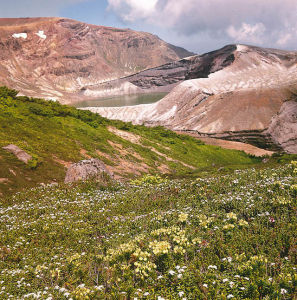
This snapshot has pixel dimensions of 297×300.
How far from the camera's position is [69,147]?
22125mm

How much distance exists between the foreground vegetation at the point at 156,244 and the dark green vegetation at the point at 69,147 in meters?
3.74

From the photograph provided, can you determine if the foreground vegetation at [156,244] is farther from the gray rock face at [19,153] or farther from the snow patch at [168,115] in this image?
the snow patch at [168,115]

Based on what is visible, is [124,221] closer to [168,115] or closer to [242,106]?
[242,106]

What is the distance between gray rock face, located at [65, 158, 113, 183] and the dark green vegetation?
4.78 feet

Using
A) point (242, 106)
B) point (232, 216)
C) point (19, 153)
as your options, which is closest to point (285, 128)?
point (242, 106)

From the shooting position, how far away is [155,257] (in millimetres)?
6711

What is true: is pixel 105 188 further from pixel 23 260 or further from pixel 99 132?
pixel 99 132

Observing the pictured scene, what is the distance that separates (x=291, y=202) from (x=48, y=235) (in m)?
8.52

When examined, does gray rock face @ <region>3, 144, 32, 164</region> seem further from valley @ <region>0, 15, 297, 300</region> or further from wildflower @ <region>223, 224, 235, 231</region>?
wildflower @ <region>223, 224, 235, 231</region>

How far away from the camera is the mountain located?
5269cm

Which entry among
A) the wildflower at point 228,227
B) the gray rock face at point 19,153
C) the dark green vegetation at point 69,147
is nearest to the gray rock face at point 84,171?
the dark green vegetation at point 69,147

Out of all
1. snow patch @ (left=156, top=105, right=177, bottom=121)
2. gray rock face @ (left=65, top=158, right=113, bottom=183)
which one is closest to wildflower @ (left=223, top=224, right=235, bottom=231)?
gray rock face @ (left=65, top=158, right=113, bottom=183)

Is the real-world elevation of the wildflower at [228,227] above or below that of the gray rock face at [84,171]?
below

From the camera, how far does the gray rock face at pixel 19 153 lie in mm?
16578
